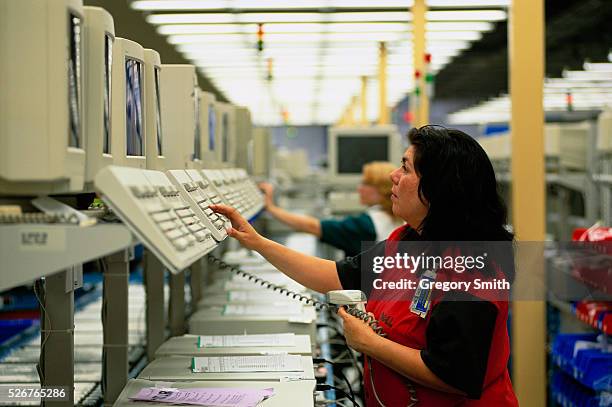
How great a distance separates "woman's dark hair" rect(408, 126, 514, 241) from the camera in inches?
80.5

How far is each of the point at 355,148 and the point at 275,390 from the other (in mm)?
5005

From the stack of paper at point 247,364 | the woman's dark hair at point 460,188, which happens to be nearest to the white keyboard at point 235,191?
the stack of paper at point 247,364

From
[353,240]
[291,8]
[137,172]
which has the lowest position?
[353,240]

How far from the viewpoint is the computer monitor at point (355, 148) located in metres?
6.94

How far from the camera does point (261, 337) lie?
290 centimetres

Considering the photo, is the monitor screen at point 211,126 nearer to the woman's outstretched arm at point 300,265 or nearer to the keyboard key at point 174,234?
the woman's outstretched arm at point 300,265

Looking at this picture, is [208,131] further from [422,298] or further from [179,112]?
[422,298]

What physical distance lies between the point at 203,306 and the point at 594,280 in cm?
181

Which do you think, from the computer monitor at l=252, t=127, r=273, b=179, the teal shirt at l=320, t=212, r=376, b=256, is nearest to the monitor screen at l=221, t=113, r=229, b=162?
the teal shirt at l=320, t=212, r=376, b=256

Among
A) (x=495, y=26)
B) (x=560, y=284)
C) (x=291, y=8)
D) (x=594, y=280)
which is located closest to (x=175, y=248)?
(x=594, y=280)

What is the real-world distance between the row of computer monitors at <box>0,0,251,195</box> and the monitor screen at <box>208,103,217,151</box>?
1.16 metres

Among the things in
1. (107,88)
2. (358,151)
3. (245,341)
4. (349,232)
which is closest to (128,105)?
(107,88)

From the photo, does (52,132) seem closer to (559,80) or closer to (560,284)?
(560,284)

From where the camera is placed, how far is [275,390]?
2.16 meters
